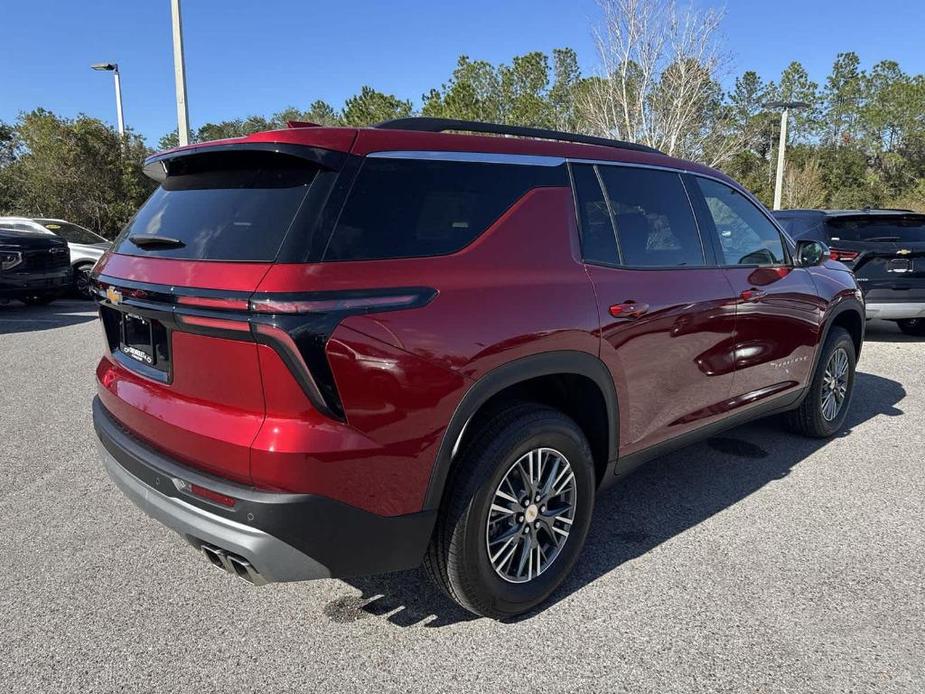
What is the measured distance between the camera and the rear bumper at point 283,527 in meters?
2.07

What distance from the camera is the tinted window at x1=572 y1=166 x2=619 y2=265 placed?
2889mm

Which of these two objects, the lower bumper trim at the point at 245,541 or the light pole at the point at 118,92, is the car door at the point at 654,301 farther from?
the light pole at the point at 118,92

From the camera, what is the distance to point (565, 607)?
2.80 meters

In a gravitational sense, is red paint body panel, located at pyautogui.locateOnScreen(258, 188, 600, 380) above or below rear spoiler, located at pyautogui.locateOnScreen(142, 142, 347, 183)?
below

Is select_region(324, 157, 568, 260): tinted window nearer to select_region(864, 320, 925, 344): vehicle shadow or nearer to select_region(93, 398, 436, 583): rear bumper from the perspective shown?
select_region(93, 398, 436, 583): rear bumper

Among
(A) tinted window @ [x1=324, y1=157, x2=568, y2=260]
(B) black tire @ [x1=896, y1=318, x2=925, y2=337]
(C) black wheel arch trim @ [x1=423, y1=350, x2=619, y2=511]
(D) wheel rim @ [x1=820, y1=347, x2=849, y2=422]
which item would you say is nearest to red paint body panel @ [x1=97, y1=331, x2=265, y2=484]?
(A) tinted window @ [x1=324, y1=157, x2=568, y2=260]

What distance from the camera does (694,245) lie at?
3.55 metres

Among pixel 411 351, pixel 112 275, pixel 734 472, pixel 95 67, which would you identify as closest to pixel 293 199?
pixel 411 351

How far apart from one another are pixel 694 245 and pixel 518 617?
2.10 meters

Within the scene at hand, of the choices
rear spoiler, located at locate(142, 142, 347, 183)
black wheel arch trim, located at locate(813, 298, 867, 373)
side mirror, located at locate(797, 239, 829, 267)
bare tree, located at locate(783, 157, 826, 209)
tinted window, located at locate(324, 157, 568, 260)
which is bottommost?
black wheel arch trim, located at locate(813, 298, 867, 373)

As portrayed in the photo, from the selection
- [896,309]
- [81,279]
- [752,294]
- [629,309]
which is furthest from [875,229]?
[81,279]

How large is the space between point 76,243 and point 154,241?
42.9 ft

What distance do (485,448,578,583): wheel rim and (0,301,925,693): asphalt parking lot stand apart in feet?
0.76

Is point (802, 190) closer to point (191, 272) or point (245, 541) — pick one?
point (191, 272)
